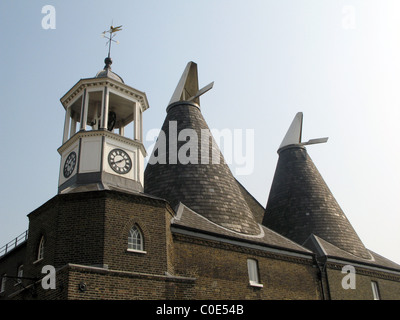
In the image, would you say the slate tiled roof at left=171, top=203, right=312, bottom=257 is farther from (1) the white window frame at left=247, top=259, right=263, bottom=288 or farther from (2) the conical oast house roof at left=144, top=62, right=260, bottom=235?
(1) the white window frame at left=247, top=259, right=263, bottom=288

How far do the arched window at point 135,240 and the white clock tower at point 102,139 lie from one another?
1643mm

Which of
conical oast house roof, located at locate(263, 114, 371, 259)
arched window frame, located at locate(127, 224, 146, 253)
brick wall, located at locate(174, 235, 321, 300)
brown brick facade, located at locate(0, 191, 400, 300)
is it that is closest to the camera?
brown brick facade, located at locate(0, 191, 400, 300)

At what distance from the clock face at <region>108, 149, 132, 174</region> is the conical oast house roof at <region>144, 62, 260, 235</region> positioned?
121 inches

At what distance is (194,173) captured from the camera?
758 inches

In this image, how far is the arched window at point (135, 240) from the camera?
539 inches

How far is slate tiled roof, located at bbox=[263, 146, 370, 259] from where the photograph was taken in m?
22.0

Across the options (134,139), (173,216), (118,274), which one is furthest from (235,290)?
(134,139)

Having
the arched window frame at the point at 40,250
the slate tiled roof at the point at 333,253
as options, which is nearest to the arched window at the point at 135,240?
the arched window frame at the point at 40,250

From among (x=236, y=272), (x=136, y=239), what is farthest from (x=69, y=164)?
(x=236, y=272)

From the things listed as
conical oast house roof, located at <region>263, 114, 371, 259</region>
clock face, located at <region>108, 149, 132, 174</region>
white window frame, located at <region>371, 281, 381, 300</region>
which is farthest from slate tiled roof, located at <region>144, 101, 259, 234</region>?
white window frame, located at <region>371, 281, 381, 300</region>

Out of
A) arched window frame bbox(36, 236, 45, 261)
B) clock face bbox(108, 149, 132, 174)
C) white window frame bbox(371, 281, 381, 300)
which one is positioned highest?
clock face bbox(108, 149, 132, 174)

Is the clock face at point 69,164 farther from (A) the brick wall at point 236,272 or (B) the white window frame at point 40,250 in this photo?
(A) the brick wall at point 236,272

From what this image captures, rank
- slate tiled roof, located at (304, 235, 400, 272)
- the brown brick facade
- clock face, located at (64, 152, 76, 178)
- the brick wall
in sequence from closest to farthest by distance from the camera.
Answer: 1. the brown brick facade
2. the brick wall
3. clock face, located at (64, 152, 76, 178)
4. slate tiled roof, located at (304, 235, 400, 272)
